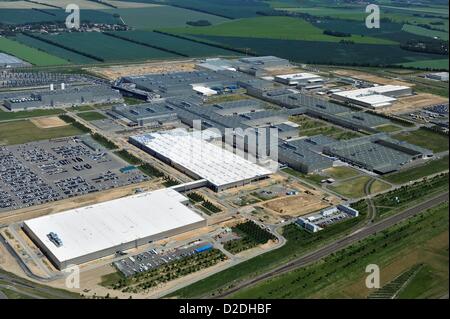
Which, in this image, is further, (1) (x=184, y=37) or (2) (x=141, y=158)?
(1) (x=184, y=37)

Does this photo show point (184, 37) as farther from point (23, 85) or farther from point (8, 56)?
point (23, 85)

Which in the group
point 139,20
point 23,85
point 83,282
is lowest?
point 83,282

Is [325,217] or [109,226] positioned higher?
[109,226]

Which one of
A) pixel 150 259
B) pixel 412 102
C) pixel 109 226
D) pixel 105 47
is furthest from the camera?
pixel 105 47

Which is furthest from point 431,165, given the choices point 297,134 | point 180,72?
point 180,72

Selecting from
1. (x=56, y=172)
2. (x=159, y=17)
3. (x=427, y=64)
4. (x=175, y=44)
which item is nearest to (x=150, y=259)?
(x=56, y=172)

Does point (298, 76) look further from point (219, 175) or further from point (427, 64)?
point (219, 175)

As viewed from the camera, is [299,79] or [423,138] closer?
[423,138]
